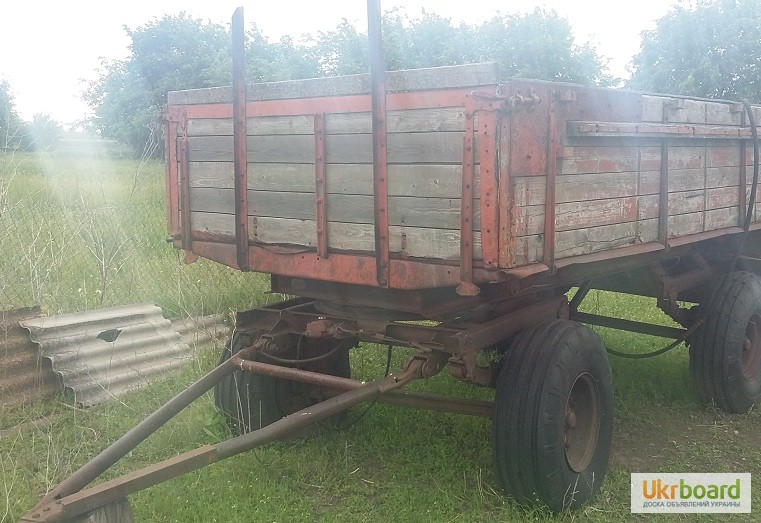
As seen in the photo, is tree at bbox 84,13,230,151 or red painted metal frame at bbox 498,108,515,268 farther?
tree at bbox 84,13,230,151

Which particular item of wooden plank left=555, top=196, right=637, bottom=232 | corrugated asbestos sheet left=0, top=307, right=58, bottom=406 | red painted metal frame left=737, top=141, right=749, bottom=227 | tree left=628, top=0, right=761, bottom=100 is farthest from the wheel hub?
tree left=628, top=0, right=761, bottom=100

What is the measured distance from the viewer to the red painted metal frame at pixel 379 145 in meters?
3.18

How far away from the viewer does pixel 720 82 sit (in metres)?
20.4

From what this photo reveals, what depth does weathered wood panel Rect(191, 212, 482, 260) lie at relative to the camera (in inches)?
126

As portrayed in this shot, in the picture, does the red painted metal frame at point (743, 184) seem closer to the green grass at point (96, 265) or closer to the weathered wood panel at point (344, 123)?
the weathered wood panel at point (344, 123)

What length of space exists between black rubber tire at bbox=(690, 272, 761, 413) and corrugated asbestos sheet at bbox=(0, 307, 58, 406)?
169 inches

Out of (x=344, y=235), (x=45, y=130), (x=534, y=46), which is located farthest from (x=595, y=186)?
(x=534, y=46)

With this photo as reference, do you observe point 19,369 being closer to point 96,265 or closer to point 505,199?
point 96,265

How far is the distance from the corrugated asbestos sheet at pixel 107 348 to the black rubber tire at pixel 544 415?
268 cm

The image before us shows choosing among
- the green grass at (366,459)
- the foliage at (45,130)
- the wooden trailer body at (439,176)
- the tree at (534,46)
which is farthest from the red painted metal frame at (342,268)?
the tree at (534,46)

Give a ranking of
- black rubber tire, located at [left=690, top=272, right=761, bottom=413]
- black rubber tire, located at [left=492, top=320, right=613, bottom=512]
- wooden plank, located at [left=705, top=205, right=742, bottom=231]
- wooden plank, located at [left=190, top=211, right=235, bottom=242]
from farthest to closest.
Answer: black rubber tire, located at [left=690, top=272, right=761, bottom=413] → wooden plank, located at [left=705, top=205, right=742, bottom=231] → wooden plank, located at [left=190, top=211, right=235, bottom=242] → black rubber tire, located at [left=492, top=320, right=613, bottom=512]

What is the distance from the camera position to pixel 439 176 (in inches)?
124

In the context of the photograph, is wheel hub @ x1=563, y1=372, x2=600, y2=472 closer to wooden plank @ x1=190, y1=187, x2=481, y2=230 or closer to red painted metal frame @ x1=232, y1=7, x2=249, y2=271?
wooden plank @ x1=190, y1=187, x2=481, y2=230

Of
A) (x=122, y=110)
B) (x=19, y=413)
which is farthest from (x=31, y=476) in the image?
(x=122, y=110)
